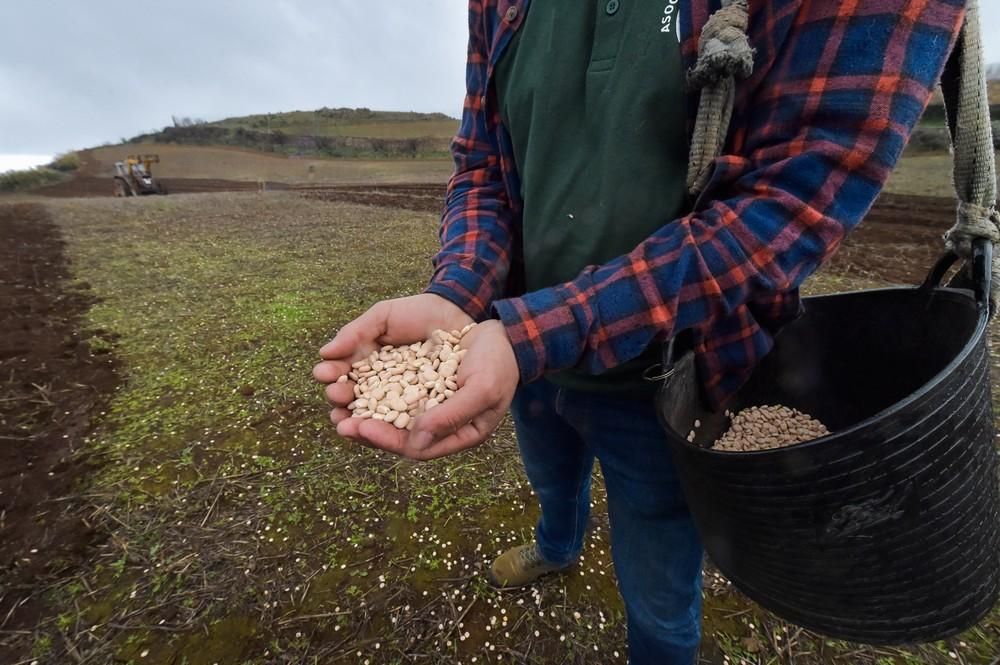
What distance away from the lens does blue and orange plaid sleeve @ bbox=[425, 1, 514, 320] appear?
133 cm

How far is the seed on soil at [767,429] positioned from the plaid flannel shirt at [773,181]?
0.50 m

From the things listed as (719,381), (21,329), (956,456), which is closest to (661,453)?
(719,381)

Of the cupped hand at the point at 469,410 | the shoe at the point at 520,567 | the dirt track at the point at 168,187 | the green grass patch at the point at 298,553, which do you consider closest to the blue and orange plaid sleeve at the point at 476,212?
the cupped hand at the point at 469,410

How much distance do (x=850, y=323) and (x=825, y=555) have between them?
0.87 m

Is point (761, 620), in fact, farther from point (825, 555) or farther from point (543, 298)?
point (543, 298)

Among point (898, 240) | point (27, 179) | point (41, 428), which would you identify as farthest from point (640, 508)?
point (27, 179)

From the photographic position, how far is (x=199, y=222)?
11.3 meters

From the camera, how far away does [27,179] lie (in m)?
27.0

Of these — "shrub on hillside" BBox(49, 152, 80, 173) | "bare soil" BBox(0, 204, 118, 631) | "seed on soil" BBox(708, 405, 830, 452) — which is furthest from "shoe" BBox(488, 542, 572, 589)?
"shrub on hillside" BBox(49, 152, 80, 173)

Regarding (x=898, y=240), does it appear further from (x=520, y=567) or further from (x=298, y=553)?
(x=298, y=553)

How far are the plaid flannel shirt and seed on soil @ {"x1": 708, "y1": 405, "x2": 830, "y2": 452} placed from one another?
505 millimetres

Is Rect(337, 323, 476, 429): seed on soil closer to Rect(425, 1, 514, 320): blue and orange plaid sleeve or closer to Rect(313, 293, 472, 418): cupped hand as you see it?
Rect(313, 293, 472, 418): cupped hand

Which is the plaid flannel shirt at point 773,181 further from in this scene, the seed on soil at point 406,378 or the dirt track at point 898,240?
the dirt track at point 898,240

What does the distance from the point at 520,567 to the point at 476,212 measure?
4.91 ft
